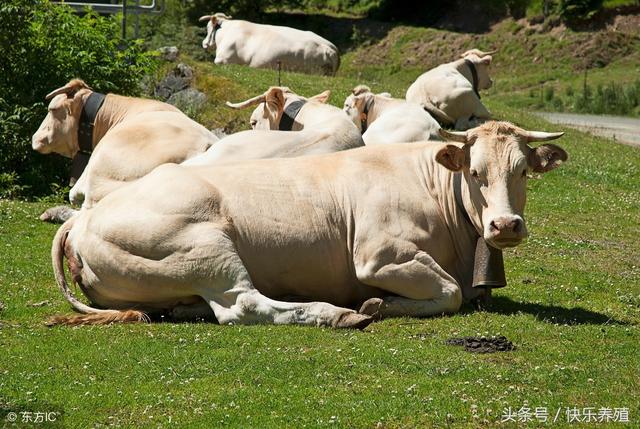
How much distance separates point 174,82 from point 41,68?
624cm

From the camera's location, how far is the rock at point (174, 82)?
26703mm

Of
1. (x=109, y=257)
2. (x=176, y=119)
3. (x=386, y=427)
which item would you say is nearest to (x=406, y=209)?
(x=109, y=257)

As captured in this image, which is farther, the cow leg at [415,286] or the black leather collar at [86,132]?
the black leather collar at [86,132]

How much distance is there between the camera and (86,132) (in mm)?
17875

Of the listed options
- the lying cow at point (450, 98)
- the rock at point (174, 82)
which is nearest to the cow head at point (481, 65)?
the lying cow at point (450, 98)

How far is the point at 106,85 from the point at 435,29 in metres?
45.6

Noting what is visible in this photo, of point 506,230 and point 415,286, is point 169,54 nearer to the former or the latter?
point 415,286

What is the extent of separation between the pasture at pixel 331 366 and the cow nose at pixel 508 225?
2.86 feet

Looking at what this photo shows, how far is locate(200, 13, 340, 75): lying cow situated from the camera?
34844mm

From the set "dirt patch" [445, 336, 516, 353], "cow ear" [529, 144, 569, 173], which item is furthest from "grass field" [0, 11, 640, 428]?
"cow ear" [529, 144, 569, 173]

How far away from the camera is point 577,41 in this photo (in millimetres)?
55094

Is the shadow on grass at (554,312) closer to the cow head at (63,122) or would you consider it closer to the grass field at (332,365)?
the grass field at (332,365)

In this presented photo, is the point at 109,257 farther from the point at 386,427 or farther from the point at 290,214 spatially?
the point at 386,427

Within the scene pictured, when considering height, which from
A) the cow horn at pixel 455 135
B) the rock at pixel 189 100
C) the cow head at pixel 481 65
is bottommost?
the rock at pixel 189 100
